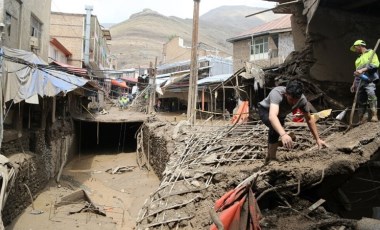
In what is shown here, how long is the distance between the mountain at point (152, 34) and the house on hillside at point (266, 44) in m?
49.0

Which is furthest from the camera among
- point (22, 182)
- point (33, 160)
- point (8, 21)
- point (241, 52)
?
point (241, 52)

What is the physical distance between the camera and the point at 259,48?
2723cm

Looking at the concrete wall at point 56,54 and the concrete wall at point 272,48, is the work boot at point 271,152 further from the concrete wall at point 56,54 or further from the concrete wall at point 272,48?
the concrete wall at point 56,54

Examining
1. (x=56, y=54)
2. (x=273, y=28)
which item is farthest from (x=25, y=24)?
(x=273, y=28)

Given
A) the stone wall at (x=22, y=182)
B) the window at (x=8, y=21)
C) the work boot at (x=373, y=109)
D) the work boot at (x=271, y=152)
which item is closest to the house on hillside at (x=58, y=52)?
the window at (x=8, y=21)

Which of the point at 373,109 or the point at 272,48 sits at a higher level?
the point at 272,48

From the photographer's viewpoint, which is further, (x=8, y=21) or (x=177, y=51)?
(x=177, y=51)

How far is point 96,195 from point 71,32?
18921 mm

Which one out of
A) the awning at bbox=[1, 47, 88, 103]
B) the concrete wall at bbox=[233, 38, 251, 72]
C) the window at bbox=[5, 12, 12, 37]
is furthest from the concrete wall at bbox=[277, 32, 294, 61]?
the window at bbox=[5, 12, 12, 37]

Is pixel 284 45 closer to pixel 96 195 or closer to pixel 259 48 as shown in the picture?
pixel 259 48

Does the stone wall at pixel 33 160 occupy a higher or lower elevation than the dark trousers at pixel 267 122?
lower

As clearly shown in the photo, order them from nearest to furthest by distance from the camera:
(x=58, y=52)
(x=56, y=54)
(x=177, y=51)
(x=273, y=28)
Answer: (x=273, y=28) → (x=56, y=54) → (x=58, y=52) → (x=177, y=51)

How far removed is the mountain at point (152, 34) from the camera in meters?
89.1

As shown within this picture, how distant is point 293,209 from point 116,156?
20.0m
